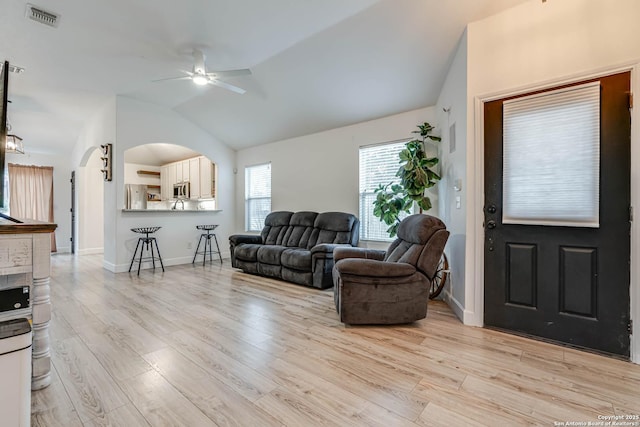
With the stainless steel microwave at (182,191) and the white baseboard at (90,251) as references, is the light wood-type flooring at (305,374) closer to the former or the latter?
the stainless steel microwave at (182,191)

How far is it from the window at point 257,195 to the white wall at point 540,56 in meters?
4.39

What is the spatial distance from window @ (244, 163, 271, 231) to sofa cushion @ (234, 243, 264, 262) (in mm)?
1520

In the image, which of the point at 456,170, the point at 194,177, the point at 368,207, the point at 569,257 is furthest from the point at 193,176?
the point at 569,257

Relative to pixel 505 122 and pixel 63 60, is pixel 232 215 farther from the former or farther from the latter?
pixel 505 122

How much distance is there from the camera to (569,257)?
7.41 ft

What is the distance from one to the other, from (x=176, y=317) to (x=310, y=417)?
197 centimetres

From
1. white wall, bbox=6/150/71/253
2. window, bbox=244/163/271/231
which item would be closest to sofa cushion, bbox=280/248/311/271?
window, bbox=244/163/271/231

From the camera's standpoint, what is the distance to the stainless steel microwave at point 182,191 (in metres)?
7.47

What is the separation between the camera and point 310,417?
1.47m

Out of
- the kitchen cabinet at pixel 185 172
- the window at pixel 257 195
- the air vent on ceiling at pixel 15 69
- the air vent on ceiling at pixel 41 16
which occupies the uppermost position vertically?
the air vent on ceiling at pixel 41 16

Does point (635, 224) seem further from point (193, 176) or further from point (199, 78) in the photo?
point (193, 176)

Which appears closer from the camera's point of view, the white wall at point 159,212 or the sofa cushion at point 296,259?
the sofa cushion at point 296,259

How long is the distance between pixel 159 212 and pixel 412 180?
15.1ft

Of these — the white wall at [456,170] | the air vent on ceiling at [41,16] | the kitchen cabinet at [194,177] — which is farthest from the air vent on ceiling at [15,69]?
the white wall at [456,170]
